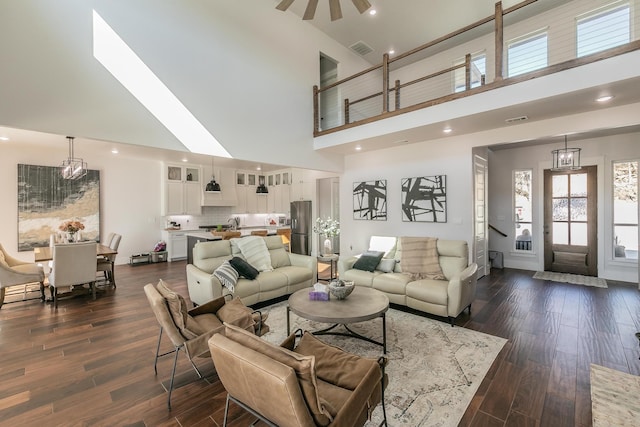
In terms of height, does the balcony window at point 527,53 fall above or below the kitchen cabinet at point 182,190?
above

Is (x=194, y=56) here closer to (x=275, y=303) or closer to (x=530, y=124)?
(x=275, y=303)

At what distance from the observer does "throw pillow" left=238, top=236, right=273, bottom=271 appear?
178 inches

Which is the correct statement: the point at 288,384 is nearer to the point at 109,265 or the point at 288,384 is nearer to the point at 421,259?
the point at 421,259

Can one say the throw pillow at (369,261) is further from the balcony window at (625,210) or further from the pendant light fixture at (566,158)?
the balcony window at (625,210)

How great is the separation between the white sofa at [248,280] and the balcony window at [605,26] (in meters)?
5.82

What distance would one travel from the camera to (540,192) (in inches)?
255

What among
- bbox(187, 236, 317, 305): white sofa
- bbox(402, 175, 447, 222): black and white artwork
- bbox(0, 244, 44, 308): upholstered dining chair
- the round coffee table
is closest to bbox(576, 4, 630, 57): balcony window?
bbox(402, 175, 447, 222): black and white artwork

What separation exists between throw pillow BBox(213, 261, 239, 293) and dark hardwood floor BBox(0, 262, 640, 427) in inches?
36.3

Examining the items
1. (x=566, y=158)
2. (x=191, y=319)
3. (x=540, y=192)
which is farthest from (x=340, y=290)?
(x=540, y=192)

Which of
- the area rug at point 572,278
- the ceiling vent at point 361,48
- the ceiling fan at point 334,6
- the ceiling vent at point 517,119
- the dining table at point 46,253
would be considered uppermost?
the ceiling vent at point 361,48

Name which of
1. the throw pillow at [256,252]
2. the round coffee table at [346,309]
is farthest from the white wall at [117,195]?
the round coffee table at [346,309]

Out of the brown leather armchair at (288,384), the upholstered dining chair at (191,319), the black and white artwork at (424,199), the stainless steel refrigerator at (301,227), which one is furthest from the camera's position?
the stainless steel refrigerator at (301,227)

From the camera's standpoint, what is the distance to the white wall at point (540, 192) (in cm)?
557

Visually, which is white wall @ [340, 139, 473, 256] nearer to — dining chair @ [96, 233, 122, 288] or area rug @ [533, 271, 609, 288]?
area rug @ [533, 271, 609, 288]
